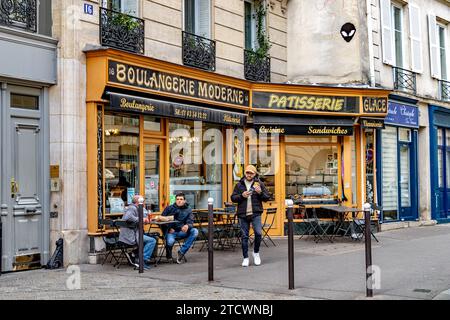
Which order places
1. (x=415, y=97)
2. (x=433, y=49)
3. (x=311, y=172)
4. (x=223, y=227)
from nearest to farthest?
(x=223, y=227), (x=311, y=172), (x=415, y=97), (x=433, y=49)

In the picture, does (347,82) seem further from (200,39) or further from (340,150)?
(200,39)

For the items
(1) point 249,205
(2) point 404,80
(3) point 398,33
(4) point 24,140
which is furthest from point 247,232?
(3) point 398,33

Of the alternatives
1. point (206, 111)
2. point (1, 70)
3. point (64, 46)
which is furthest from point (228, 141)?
point (1, 70)

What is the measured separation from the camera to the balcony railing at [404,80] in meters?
18.0

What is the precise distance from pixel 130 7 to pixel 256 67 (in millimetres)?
3941

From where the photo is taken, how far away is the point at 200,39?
44.6ft

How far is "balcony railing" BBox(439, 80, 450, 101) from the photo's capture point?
66.5ft

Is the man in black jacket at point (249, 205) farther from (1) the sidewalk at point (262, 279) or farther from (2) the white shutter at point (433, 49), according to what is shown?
(2) the white shutter at point (433, 49)

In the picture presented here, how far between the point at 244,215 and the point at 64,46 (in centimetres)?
404

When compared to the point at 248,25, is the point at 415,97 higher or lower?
lower

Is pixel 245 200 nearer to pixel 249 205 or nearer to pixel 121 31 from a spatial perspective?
pixel 249 205

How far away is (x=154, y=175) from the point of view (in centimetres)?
1271

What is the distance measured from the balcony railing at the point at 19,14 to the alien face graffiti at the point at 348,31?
8.28m

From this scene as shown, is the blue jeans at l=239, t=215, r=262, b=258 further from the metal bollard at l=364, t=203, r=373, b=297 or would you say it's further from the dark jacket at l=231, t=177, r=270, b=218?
the metal bollard at l=364, t=203, r=373, b=297
